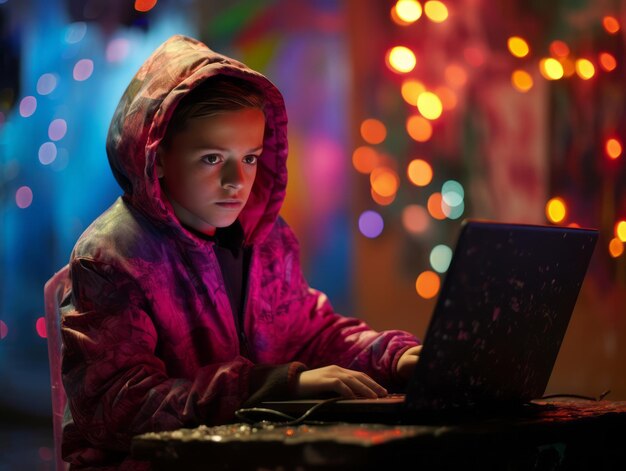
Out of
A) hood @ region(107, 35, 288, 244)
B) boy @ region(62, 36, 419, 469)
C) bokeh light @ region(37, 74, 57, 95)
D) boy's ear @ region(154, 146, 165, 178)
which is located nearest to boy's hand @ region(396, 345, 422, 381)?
boy @ region(62, 36, 419, 469)

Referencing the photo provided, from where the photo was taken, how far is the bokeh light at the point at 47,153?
3.60m

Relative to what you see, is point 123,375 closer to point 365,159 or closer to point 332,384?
point 332,384

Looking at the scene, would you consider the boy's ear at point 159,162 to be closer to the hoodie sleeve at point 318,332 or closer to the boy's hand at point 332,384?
the hoodie sleeve at point 318,332

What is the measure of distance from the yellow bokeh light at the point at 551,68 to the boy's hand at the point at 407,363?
2.18m

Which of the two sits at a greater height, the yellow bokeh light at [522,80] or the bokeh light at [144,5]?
the yellow bokeh light at [522,80]

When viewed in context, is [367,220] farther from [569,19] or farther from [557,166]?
[569,19]

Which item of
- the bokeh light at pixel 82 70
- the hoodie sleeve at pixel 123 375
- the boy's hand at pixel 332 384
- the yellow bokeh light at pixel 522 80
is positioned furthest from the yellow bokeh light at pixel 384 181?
the boy's hand at pixel 332 384

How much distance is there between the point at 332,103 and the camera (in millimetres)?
3422

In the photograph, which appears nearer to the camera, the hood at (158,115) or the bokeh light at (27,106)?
the hood at (158,115)

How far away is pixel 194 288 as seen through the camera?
1.48 meters

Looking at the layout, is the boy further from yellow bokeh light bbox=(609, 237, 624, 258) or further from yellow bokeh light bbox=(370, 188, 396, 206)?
yellow bokeh light bbox=(609, 237, 624, 258)

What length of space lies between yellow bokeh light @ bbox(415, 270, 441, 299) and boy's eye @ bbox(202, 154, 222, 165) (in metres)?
2.04

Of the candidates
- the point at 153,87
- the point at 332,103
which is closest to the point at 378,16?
the point at 332,103

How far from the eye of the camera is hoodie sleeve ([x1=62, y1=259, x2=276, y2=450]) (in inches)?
48.7
